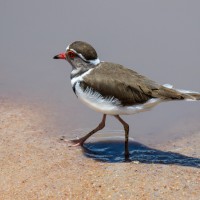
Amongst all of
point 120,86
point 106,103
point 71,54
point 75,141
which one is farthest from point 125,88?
point 75,141

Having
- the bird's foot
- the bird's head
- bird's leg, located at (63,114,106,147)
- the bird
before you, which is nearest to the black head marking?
the bird's head

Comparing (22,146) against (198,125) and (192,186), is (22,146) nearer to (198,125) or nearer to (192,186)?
(192,186)

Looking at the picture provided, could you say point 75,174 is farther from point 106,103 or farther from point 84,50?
point 84,50

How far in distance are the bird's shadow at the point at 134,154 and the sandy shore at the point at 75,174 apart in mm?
159

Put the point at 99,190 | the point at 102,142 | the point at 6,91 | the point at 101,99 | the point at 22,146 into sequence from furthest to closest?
the point at 6,91 < the point at 102,142 < the point at 22,146 < the point at 101,99 < the point at 99,190

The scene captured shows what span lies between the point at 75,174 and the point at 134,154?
127cm

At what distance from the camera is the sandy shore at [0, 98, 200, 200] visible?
20.8 ft

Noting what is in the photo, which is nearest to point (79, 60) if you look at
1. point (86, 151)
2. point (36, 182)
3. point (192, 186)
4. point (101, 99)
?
point (101, 99)

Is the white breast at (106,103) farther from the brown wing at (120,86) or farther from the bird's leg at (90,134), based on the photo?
the bird's leg at (90,134)

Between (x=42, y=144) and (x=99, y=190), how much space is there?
178 cm

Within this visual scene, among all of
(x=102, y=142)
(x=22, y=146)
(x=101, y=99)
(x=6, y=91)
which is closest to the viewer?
(x=101, y=99)

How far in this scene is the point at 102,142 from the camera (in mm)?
8195

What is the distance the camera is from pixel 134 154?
7.77 m

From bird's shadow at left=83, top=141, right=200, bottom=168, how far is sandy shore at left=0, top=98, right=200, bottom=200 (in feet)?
0.52
